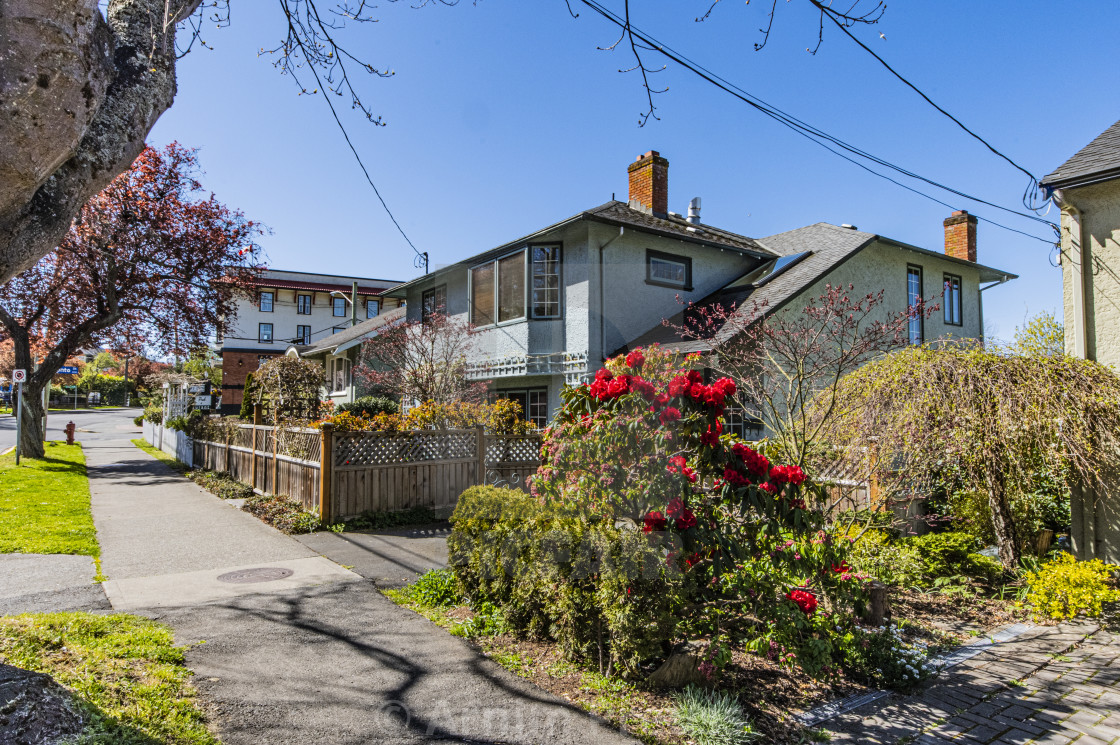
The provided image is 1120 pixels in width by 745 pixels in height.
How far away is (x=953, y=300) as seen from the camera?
18984mm

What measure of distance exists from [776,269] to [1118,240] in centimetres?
906

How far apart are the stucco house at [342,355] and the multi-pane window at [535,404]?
26.3 feet

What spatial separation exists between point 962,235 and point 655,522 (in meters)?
20.8

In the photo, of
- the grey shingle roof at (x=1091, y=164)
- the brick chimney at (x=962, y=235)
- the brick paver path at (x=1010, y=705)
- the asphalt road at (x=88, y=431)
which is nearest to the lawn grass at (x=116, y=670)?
the brick paver path at (x=1010, y=705)

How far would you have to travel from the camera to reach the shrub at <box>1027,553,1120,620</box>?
587cm

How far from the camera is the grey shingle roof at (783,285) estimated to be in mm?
13398

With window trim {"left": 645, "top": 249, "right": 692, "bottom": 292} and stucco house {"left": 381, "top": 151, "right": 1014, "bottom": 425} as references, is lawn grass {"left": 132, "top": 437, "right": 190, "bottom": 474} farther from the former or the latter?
window trim {"left": 645, "top": 249, "right": 692, "bottom": 292}

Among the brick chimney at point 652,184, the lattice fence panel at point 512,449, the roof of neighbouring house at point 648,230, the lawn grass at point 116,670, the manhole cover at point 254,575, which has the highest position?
the brick chimney at point 652,184

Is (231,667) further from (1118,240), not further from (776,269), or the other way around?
(776,269)

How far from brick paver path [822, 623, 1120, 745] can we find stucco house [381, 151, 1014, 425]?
9.36 metres

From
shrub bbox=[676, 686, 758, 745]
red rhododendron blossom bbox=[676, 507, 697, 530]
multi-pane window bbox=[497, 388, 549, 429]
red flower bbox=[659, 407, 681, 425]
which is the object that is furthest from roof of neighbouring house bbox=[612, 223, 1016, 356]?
shrub bbox=[676, 686, 758, 745]

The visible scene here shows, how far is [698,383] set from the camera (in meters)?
4.36

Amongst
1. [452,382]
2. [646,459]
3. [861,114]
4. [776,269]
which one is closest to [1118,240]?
[861,114]

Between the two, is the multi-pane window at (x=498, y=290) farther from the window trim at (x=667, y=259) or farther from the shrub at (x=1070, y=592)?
the shrub at (x=1070, y=592)
